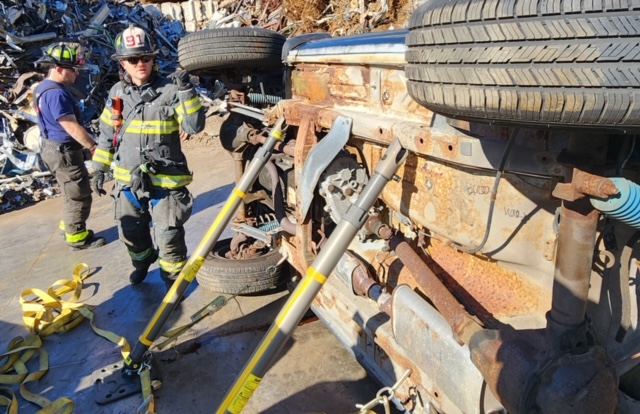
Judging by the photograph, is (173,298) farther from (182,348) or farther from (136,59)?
(136,59)

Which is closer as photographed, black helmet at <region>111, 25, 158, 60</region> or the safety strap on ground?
the safety strap on ground

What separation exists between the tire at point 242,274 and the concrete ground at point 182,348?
0.15m

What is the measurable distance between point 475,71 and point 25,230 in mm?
5725

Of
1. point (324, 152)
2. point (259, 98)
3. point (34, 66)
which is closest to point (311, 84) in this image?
point (324, 152)

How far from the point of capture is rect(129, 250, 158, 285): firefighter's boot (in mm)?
3736

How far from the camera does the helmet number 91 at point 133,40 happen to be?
3.18 metres

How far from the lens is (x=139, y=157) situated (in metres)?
3.32

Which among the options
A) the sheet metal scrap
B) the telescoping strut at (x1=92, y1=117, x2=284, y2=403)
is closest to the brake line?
the telescoping strut at (x1=92, y1=117, x2=284, y2=403)

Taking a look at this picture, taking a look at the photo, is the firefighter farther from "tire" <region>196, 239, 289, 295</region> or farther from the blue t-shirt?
"tire" <region>196, 239, 289, 295</region>

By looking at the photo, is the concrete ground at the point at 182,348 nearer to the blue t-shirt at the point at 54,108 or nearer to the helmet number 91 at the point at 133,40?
the blue t-shirt at the point at 54,108

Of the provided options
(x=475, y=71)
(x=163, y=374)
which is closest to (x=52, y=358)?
(x=163, y=374)

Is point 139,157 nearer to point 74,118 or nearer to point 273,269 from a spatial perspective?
point 273,269

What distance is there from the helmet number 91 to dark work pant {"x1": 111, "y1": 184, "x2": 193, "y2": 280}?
986 mm

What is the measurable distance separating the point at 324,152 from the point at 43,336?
2.38m
